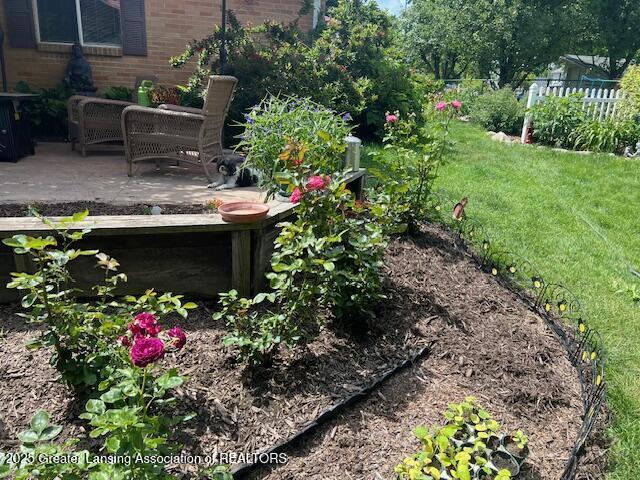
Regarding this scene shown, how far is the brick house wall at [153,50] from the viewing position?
7.14 metres

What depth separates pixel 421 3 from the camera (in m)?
30.0

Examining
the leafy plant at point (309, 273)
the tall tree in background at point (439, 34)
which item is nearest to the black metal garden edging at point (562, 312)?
the leafy plant at point (309, 273)

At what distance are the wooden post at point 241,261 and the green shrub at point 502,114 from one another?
886 cm

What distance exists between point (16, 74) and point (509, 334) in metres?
7.79

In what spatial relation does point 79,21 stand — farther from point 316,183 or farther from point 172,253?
point 316,183

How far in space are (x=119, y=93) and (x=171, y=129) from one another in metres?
3.04

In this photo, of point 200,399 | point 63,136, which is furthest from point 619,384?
point 63,136

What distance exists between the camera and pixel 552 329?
2729 millimetres

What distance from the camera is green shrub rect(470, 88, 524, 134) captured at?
1005cm

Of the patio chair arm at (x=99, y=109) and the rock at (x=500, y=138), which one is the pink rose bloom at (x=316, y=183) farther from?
the rock at (x=500, y=138)

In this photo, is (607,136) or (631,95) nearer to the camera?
(607,136)

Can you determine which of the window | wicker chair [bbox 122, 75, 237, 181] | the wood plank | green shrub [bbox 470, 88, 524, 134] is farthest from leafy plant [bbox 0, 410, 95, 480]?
green shrub [bbox 470, 88, 524, 134]

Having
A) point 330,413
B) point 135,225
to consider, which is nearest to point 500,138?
point 135,225

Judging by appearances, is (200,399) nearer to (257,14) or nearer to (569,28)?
(257,14)
